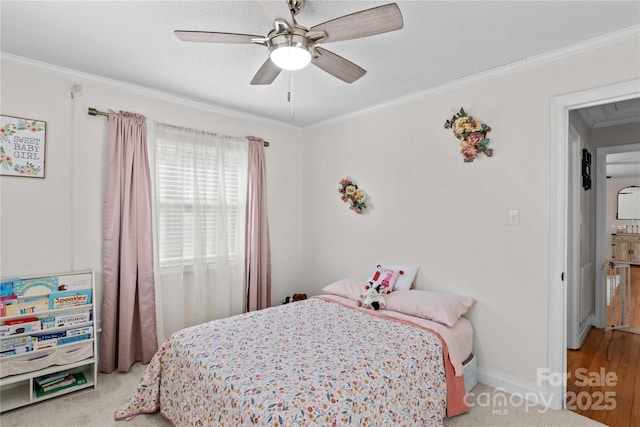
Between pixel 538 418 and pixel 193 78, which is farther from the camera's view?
pixel 193 78

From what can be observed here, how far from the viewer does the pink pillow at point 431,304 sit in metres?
2.50

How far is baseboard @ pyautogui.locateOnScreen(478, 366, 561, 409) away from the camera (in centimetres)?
237

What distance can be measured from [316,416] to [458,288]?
1831 millimetres

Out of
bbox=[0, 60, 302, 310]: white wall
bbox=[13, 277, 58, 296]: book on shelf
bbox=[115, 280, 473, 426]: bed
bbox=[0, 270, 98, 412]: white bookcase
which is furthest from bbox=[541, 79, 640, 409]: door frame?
bbox=[13, 277, 58, 296]: book on shelf

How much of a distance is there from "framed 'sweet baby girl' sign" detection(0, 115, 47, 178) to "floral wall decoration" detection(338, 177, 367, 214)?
8.83 ft

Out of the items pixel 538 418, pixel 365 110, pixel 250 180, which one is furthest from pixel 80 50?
pixel 538 418

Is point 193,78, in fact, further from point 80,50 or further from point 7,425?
point 7,425

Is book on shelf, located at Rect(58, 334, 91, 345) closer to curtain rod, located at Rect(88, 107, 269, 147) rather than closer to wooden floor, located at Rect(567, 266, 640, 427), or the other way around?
curtain rod, located at Rect(88, 107, 269, 147)

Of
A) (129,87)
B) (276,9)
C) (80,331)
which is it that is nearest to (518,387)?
(276,9)

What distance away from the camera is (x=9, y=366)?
7.41ft

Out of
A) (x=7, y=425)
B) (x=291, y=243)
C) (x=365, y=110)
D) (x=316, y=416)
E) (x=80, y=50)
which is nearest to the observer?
(x=316, y=416)

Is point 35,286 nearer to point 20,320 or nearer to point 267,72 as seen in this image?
point 20,320

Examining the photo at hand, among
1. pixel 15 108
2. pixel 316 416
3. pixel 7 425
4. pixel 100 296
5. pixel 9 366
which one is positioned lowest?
pixel 7 425

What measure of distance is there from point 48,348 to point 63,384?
312 millimetres
